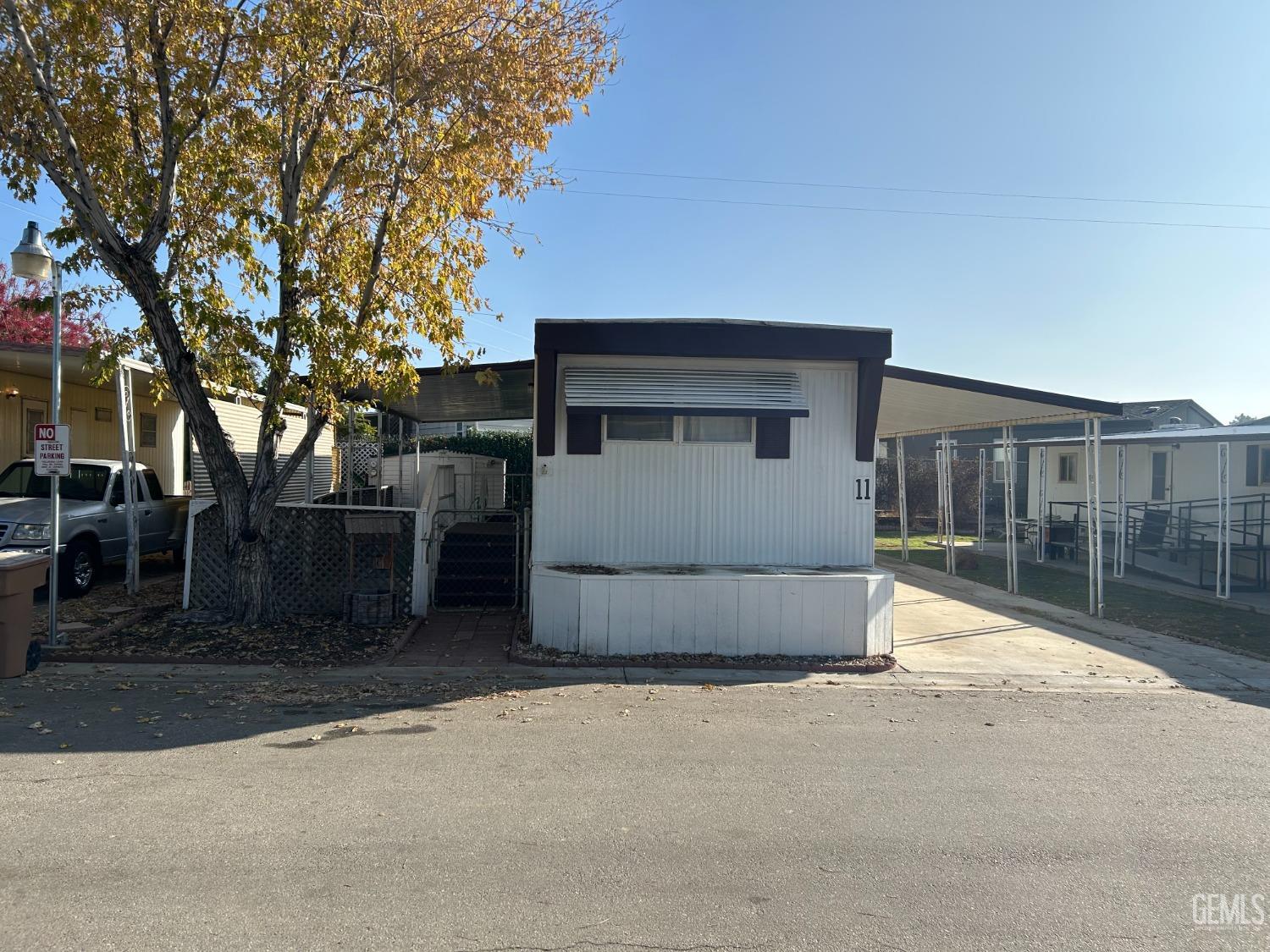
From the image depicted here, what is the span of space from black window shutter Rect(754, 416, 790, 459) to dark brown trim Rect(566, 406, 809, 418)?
461mm

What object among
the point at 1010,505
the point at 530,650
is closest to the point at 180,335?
the point at 530,650

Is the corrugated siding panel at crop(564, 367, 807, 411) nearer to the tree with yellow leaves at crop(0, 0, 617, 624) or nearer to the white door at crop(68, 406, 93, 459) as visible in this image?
the tree with yellow leaves at crop(0, 0, 617, 624)

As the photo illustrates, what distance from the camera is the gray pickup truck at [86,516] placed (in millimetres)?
9648

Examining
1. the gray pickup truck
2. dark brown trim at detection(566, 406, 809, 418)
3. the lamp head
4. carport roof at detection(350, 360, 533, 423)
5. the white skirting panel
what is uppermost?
the lamp head

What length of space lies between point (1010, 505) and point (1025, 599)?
1.66m

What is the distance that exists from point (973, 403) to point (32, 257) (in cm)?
1036

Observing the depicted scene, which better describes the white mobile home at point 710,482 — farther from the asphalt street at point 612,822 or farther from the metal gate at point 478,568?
the asphalt street at point 612,822

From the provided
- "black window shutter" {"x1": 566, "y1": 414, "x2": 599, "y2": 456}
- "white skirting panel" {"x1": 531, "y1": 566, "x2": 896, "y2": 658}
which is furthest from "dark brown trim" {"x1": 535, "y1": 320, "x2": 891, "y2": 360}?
"white skirting panel" {"x1": 531, "y1": 566, "x2": 896, "y2": 658}

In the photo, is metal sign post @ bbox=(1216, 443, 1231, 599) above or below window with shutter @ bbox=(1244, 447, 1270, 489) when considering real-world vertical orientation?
below

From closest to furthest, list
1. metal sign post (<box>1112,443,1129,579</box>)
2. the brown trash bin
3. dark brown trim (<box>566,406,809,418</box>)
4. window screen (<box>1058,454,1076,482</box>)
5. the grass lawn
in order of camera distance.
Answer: the brown trash bin, dark brown trim (<box>566,406,809,418</box>), the grass lawn, metal sign post (<box>1112,443,1129,579</box>), window screen (<box>1058,454,1076,482</box>)

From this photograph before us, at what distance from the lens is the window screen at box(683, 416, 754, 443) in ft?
29.1

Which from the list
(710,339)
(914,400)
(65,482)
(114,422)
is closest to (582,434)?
(710,339)

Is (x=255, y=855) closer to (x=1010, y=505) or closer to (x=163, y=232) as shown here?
(x=163, y=232)

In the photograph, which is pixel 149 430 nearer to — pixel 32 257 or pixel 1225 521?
pixel 32 257
